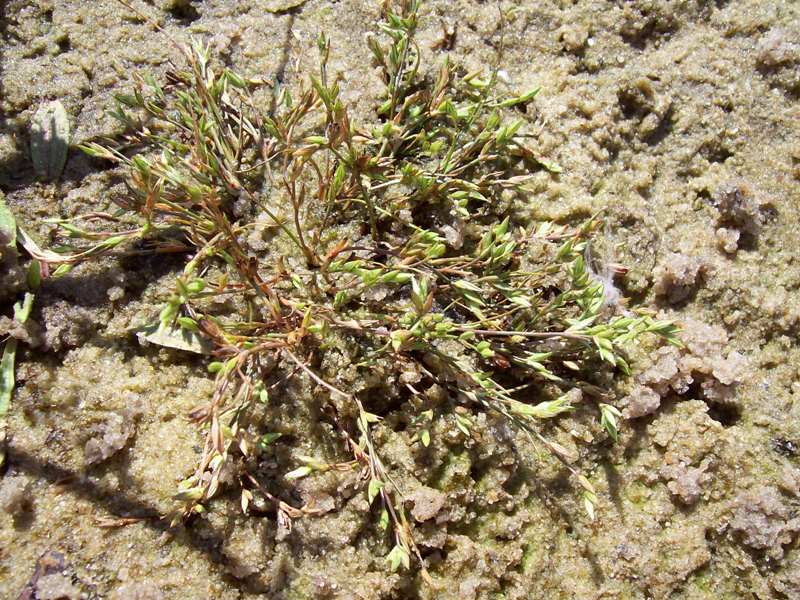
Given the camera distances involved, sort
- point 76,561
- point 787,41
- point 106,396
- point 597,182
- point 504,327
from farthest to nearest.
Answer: point 787,41
point 597,182
point 504,327
point 106,396
point 76,561

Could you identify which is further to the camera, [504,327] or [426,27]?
[426,27]

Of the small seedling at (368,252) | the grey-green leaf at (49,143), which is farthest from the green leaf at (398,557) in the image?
the grey-green leaf at (49,143)

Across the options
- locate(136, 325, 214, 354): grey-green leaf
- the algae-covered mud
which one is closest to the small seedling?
locate(136, 325, 214, 354): grey-green leaf

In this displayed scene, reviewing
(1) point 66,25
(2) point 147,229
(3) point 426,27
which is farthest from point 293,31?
(2) point 147,229

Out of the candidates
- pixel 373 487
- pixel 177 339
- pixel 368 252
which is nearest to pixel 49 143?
pixel 177 339

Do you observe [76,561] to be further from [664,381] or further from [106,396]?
[664,381]

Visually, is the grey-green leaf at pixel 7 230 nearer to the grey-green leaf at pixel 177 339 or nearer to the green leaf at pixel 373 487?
the grey-green leaf at pixel 177 339

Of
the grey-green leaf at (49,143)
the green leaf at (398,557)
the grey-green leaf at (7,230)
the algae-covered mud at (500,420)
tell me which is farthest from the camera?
the grey-green leaf at (49,143)
